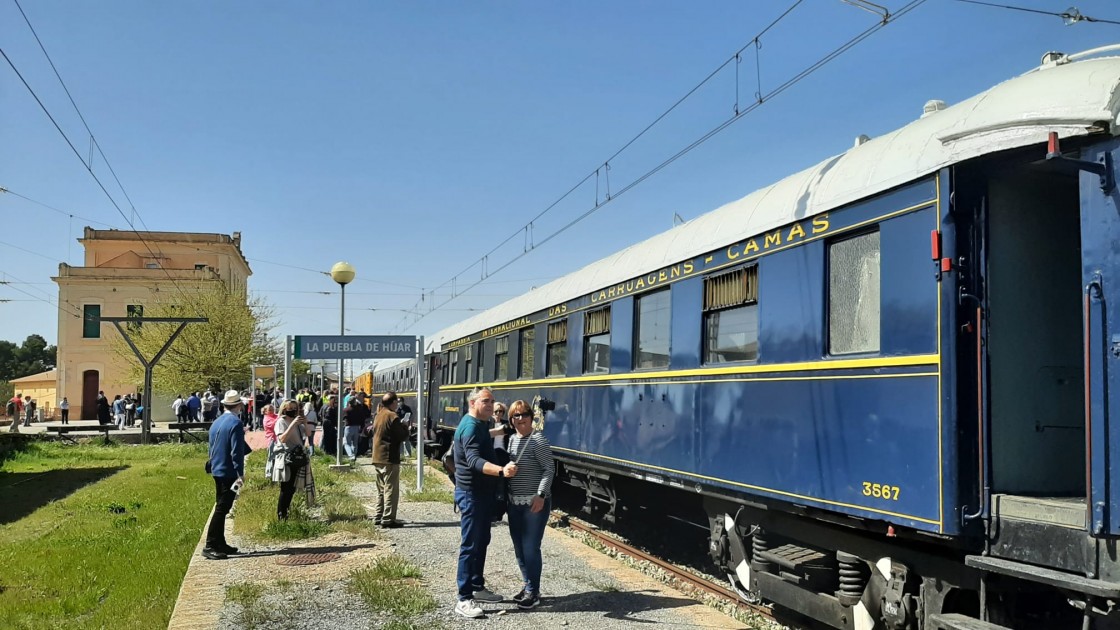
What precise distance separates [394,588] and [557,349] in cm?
502

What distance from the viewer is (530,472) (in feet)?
24.5

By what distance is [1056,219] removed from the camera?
5.64 meters

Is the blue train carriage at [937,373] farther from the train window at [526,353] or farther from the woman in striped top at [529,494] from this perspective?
the train window at [526,353]

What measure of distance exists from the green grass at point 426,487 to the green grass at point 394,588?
337 cm

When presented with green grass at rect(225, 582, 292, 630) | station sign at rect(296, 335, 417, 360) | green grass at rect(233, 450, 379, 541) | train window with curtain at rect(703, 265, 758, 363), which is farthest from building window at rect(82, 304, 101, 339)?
train window with curtain at rect(703, 265, 758, 363)

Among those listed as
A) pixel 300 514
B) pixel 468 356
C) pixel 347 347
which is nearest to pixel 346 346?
pixel 347 347

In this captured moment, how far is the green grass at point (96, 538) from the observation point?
7.72 m

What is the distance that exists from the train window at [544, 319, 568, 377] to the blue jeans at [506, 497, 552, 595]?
4.48 metres

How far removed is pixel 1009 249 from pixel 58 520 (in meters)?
12.6

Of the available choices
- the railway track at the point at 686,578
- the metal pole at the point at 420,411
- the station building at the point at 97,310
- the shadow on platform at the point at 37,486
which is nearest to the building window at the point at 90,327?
the station building at the point at 97,310

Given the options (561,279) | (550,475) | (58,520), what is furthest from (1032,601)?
(58,520)

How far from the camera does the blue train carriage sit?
4934 mm

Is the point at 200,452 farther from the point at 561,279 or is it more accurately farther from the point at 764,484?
the point at 764,484

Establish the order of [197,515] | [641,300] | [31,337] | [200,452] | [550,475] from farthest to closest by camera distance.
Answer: [31,337]
[200,452]
[197,515]
[641,300]
[550,475]
